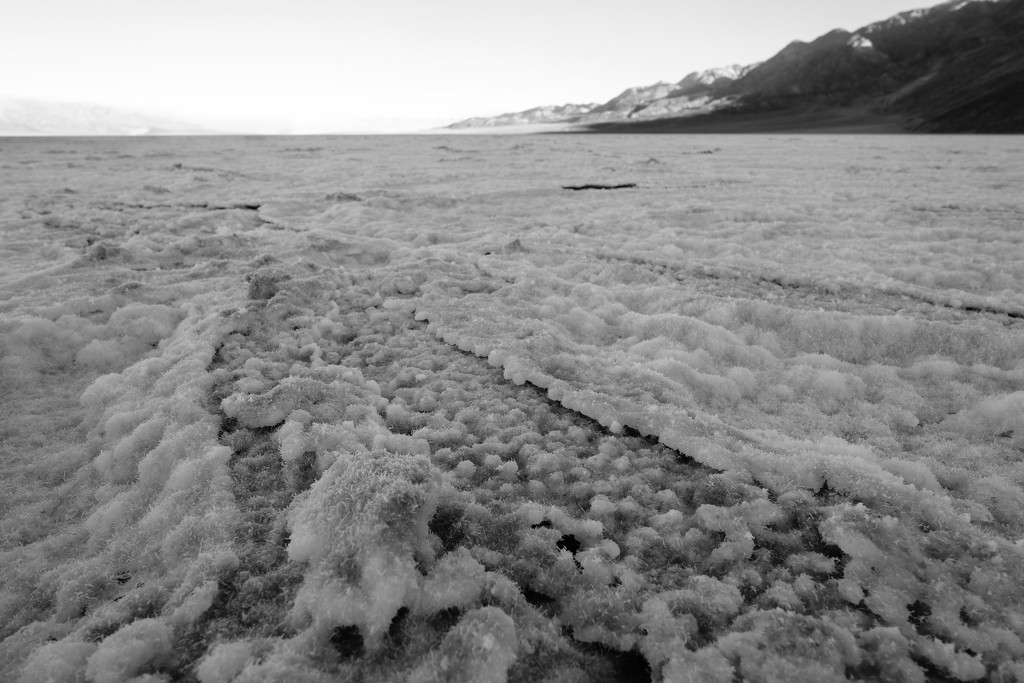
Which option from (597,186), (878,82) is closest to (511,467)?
(597,186)

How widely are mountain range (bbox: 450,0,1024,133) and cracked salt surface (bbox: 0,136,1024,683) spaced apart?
98.6 m

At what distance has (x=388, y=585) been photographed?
1.62m

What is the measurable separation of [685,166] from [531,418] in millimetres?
15581

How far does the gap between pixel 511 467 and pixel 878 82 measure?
174467 millimetres

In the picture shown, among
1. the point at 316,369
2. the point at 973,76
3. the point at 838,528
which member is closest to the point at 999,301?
the point at 838,528

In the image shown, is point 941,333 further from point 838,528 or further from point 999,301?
point 838,528

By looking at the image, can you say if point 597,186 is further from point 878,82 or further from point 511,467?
point 878,82

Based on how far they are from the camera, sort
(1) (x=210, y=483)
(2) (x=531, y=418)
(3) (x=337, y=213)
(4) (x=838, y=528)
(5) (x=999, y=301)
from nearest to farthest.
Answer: (4) (x=838, y=528) < (1) (x=210, y=483) < (2) (x=531, y=418) < (5) (x=999, y=301) < (3) (x=337, y=213)

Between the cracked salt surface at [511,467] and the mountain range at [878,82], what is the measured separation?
323 feet

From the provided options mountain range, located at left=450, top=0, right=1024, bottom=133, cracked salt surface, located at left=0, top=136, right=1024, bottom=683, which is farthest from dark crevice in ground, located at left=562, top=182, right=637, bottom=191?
mountain range, located at left=450, top=0, right=1024, bottom=133

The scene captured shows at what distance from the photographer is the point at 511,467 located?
2387 millimetres

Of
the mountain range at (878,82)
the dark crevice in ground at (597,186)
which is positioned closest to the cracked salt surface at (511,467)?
the dark crevice in ground at (597,186)

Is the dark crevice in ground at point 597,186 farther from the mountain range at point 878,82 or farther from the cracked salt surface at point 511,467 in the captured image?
the mountain range at point 878,82

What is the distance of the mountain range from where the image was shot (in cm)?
8831
